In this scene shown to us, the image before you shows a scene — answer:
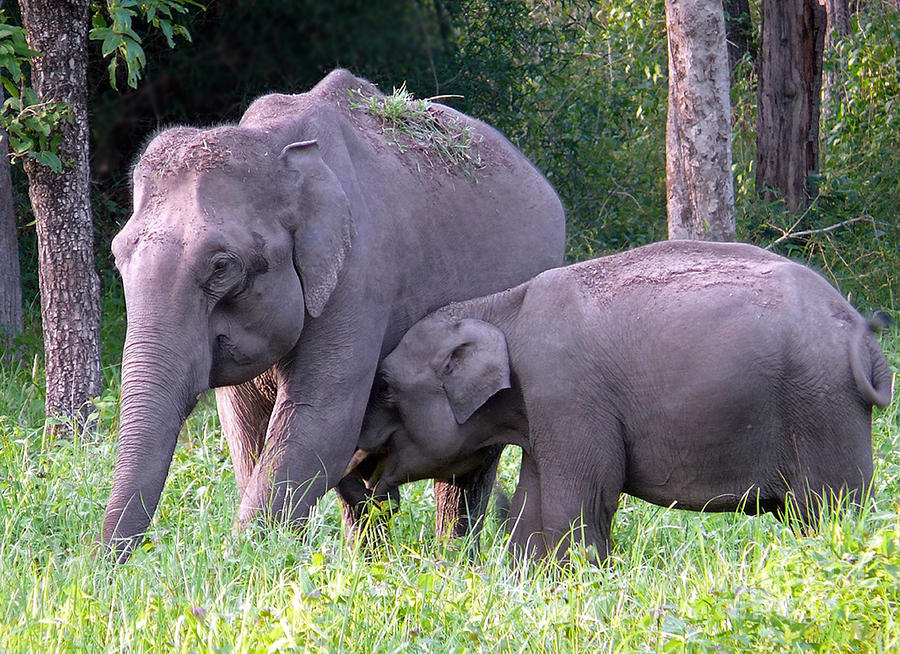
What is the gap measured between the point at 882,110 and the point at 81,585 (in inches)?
355

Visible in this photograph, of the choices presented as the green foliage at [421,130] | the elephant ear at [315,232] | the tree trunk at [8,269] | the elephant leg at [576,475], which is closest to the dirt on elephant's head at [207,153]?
the elephant ear at [315,232]

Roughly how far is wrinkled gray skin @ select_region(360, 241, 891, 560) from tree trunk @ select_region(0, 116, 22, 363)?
4249mm

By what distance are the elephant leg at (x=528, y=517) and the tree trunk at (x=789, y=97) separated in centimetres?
665

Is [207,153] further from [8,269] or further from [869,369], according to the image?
[8,269]

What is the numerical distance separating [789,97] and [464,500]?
22.1 feet

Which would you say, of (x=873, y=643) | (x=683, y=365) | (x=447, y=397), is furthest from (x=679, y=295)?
(x=873, y=643)

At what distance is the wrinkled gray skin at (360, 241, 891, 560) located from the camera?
4.38m

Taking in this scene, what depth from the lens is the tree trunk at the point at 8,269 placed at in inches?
321

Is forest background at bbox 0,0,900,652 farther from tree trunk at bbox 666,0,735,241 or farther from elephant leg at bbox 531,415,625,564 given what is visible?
tree trunk at bbox 666,0,735,241

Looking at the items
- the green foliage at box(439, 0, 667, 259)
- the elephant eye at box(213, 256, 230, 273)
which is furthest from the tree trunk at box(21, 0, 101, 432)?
the green foliage at box(439, 0, 667, 259)

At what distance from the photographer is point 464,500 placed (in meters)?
5.25

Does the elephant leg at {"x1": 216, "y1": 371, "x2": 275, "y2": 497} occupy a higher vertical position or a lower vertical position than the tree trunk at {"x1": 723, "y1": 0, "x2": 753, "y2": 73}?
lower

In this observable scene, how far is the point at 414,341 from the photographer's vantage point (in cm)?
467

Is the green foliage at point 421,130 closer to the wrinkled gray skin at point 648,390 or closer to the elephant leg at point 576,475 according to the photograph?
the wrinkled gray skin at point 648,390
